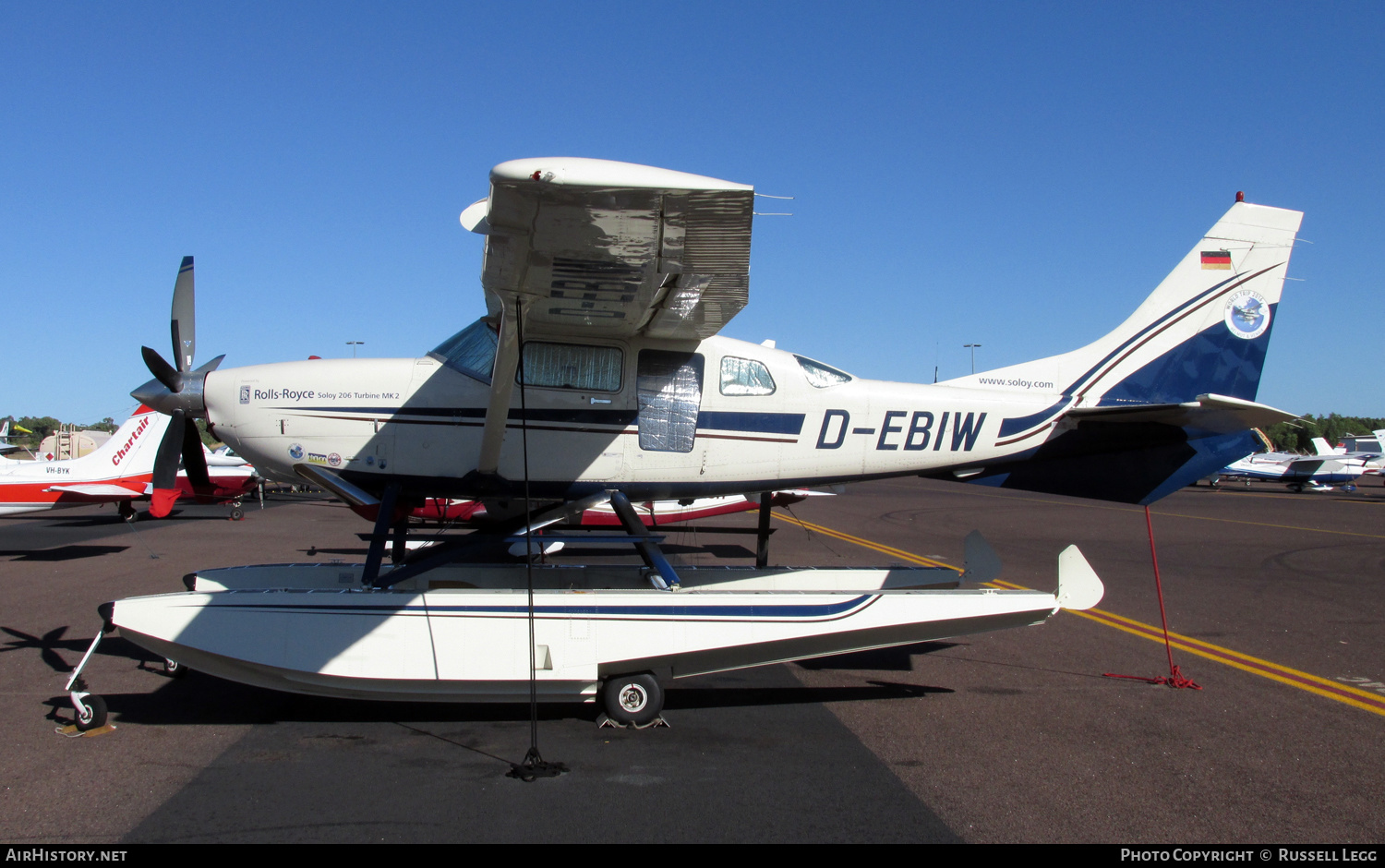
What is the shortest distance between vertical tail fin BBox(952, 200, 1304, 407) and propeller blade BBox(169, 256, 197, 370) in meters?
6.75

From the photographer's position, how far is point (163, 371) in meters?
6.20

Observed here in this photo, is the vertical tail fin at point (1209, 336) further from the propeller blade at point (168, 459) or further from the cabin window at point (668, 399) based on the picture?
the propeller blade at point (168, 459)

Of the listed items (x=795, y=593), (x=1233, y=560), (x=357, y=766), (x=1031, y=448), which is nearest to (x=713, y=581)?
(x=795, y=593)

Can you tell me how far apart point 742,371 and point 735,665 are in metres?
2.43

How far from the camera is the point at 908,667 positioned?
6.86m

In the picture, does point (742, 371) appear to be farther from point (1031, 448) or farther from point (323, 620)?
point (323, 620)

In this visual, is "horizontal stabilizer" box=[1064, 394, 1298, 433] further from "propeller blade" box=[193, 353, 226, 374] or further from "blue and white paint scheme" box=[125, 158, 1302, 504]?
"propeller blade" box=[193, 353, 226, 374]

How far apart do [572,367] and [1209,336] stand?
19.6 feet

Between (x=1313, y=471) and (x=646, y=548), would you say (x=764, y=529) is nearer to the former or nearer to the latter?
(x=646, y=548)

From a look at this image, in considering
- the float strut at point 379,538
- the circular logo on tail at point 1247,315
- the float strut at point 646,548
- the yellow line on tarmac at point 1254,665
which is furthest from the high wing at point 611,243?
the yellow line on tarmac at point 1254,665

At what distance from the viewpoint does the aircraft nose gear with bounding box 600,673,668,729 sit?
530 cm

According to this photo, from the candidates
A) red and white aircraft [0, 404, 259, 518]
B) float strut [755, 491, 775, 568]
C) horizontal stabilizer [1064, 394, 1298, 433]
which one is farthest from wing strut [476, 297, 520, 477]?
red and white aircraft [0, 404, 259, 518]

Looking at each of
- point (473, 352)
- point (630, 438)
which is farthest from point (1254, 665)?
point (473, 352)

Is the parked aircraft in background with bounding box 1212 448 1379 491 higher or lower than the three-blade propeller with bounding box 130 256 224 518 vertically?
lower
